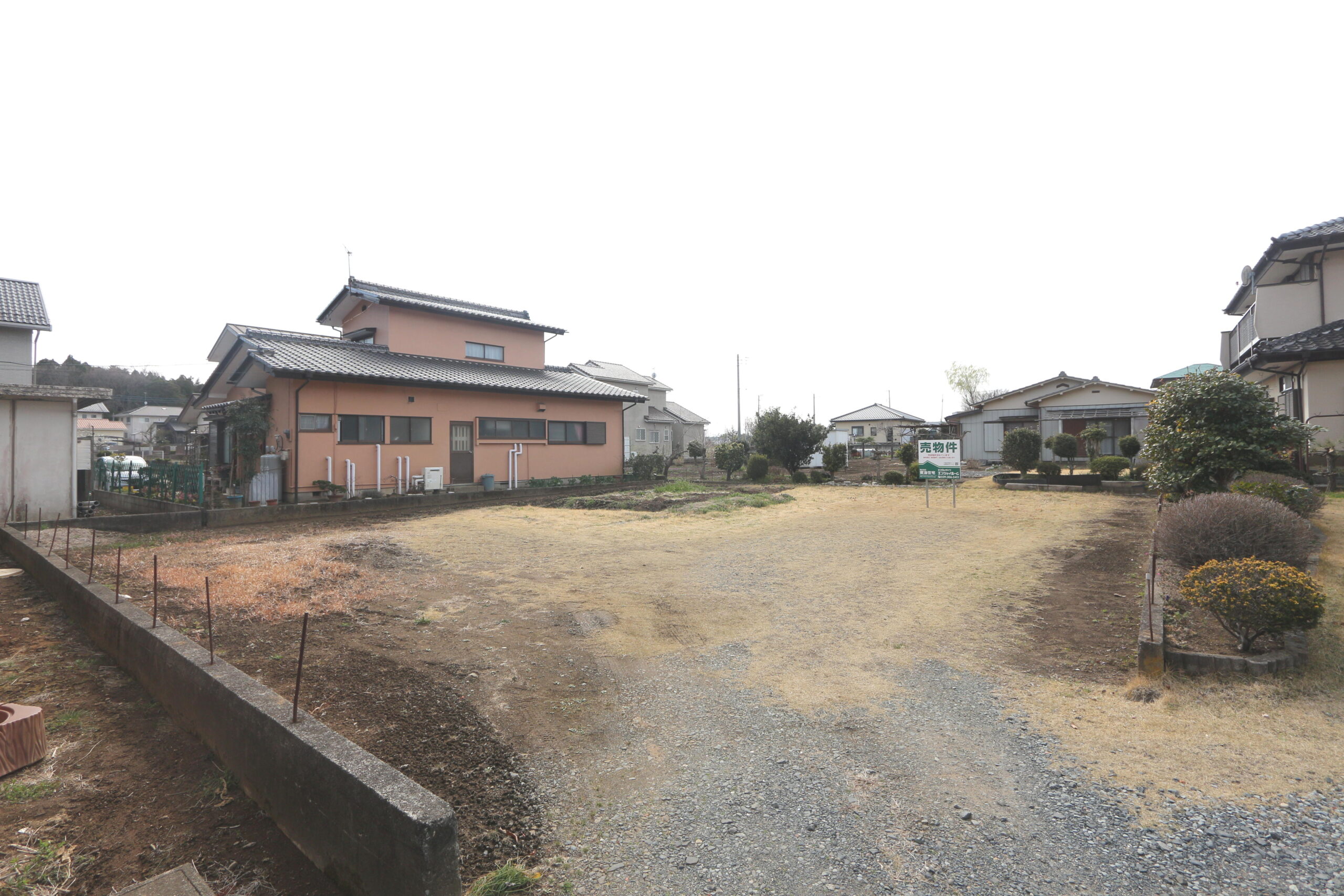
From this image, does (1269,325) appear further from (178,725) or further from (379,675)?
(178,725)

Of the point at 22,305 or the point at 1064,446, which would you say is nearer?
the point at 22,305

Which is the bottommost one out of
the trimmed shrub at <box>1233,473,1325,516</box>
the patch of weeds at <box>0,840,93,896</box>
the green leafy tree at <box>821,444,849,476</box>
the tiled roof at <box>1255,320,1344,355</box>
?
the patch of weeds at <box>0,840,93,896</box>

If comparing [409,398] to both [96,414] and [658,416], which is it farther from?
[96,414]

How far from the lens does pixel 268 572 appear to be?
7.73 metres

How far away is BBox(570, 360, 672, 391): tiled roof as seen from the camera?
35500mm

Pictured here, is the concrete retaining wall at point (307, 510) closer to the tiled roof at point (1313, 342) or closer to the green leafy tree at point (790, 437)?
the green leafy tree at point (790, 437)

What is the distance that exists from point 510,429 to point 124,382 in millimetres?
71540

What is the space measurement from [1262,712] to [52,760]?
267 inches

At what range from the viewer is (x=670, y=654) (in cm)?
505

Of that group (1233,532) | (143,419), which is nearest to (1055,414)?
(1233,532)

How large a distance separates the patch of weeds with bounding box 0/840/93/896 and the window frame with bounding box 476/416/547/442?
656 inches

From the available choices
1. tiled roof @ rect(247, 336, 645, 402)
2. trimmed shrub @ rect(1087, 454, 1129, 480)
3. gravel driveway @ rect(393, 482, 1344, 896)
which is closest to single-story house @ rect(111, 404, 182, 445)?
tiled roof @ rect(247, 336, 645, 402)

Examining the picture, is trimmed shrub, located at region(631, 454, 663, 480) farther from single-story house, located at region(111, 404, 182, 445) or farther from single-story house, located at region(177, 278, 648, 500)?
single-story house, located at region(111, 404, 182, 445)

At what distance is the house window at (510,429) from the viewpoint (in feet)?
63.1
